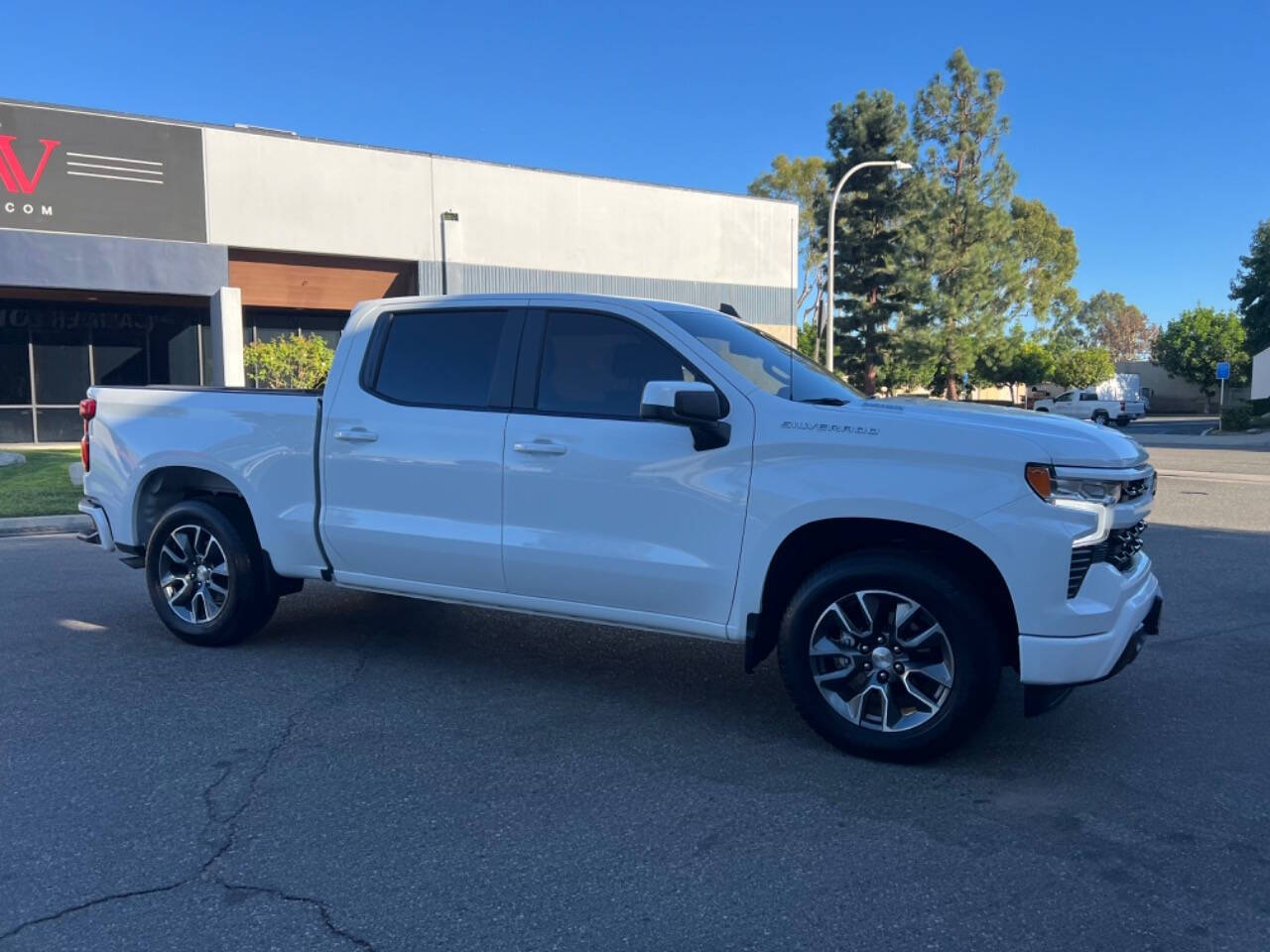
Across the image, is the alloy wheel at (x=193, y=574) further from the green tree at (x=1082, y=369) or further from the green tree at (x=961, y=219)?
the green tree at (x=1082, y=369)

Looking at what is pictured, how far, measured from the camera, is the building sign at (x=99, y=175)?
2100 cm

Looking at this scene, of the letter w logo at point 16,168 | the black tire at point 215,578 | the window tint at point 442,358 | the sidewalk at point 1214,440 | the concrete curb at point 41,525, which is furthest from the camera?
the sidewalk at point 1214,440

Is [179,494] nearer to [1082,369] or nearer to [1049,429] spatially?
[1049,429]

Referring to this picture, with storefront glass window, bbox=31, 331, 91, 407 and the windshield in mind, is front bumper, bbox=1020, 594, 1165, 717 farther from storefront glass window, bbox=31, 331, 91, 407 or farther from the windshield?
storefront glass window, bbox=31, 331, 91, 407

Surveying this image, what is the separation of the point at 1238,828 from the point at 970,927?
1.31m

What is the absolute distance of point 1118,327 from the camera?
114 meters

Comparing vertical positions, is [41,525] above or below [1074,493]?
below

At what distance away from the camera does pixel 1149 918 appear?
9.54ft

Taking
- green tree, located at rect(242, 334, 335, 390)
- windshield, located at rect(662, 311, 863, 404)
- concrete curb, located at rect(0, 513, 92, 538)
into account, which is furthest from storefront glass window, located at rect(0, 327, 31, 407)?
windshield, located at rect(662, 311, 863, 404)

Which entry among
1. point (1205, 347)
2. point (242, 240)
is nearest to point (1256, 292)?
point (1205, 347)

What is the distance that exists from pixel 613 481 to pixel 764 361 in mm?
950

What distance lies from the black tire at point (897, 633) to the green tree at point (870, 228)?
128 feet

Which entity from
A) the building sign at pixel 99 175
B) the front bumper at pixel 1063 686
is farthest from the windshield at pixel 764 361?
the building sign at pixel 99 175

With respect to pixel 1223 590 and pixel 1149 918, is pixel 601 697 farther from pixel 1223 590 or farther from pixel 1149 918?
pixel 1223 590
